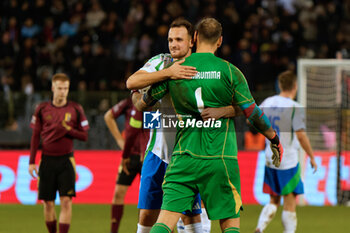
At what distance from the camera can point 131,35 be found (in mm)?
17094

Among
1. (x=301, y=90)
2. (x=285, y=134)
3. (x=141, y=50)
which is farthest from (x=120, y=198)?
(x=141, y=50)

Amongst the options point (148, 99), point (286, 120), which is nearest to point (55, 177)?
point (286, 120)

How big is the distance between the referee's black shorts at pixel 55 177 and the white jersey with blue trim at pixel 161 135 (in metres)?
2.40

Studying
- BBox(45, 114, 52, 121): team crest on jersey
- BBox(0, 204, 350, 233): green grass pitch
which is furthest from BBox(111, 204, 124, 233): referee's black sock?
BBox(45, 114, 52, 121): team crest on jersey

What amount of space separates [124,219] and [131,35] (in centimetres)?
742

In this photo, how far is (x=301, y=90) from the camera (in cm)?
1308

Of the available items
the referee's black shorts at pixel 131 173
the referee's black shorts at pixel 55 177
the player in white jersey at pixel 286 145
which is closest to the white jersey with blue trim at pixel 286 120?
the player in white jersey at pixel 286 145

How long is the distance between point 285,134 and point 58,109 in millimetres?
2819

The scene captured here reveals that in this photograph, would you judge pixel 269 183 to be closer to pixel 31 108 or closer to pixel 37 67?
pixel 31 108

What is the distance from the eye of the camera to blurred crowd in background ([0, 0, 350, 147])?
15930mm

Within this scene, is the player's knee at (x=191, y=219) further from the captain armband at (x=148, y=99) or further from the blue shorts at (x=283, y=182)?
the blue shorts at (x=283, y=182)

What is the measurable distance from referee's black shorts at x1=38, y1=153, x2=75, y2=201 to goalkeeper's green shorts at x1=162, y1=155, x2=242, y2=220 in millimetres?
3302

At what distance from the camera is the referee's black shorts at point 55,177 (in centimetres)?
802

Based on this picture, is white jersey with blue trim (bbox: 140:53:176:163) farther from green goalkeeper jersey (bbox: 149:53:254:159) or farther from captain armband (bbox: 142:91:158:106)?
green goalkeeper jersey (bbox: 149:53:254:159)
